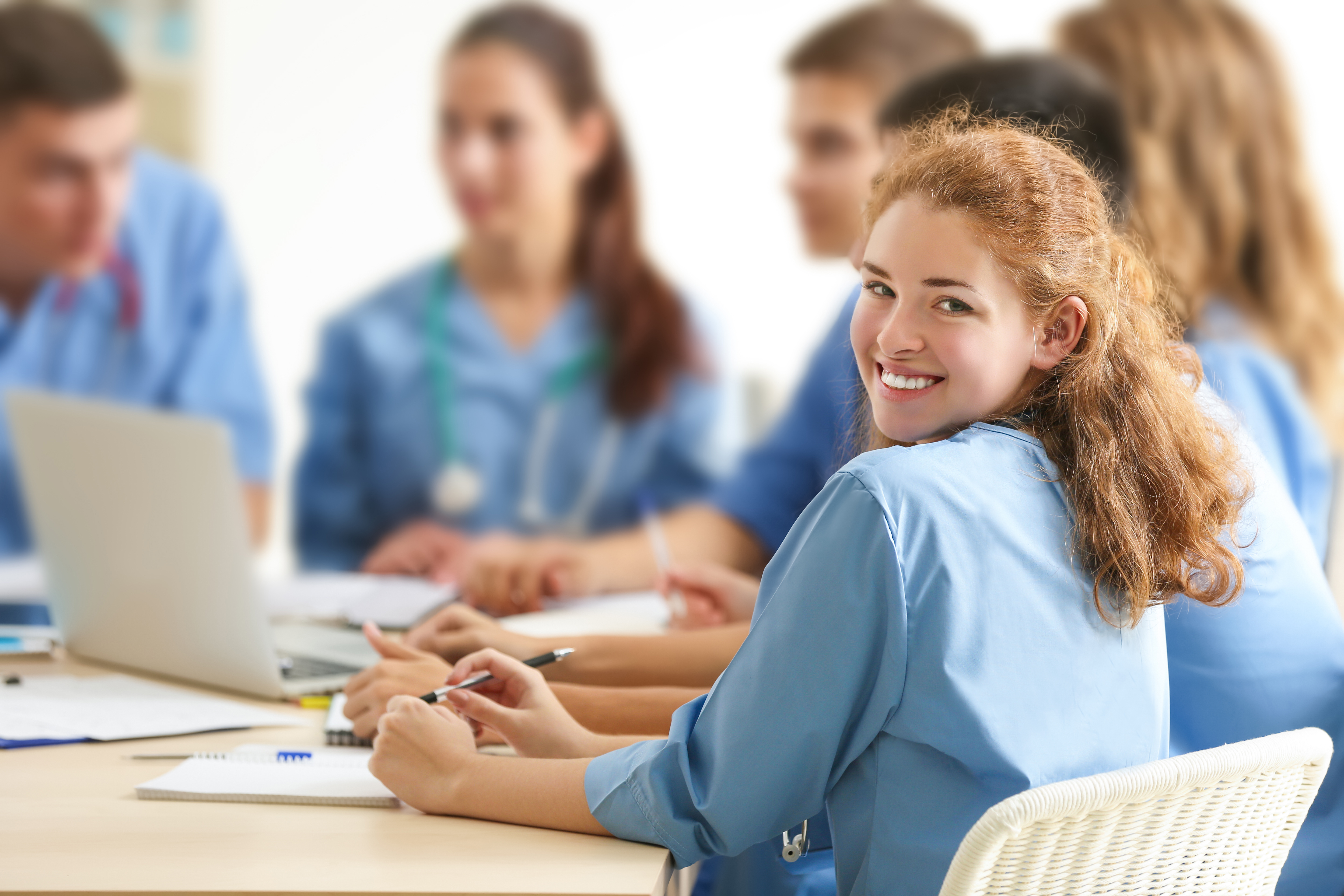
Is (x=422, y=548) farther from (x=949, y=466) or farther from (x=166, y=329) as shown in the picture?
(x=949, y=466)

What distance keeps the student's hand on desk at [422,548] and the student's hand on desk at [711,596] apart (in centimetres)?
133

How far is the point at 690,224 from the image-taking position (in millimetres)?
2707

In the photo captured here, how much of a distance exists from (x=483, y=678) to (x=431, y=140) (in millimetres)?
1994

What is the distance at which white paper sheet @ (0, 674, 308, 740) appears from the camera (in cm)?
110

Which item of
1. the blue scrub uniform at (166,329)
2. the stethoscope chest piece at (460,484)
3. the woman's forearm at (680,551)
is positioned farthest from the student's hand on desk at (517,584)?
the blue scrub uniform at (166,329)

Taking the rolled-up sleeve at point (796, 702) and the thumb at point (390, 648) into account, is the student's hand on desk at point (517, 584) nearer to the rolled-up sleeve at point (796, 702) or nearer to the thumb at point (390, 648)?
the thumb at point (390, 648)

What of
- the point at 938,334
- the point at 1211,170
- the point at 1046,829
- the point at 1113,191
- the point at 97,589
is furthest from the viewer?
the point at 1211,170

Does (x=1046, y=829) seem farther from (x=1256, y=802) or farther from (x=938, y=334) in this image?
(x=938, y=334)

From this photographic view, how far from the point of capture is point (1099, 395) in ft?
2.87

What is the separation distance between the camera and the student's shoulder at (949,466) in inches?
31.0

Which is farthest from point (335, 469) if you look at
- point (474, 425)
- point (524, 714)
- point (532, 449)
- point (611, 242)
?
point (524, 714)

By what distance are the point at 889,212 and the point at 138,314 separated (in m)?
2.31

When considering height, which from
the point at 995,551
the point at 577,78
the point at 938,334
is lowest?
the point at 995,551

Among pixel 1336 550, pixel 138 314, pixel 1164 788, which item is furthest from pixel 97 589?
pixel 138 314
